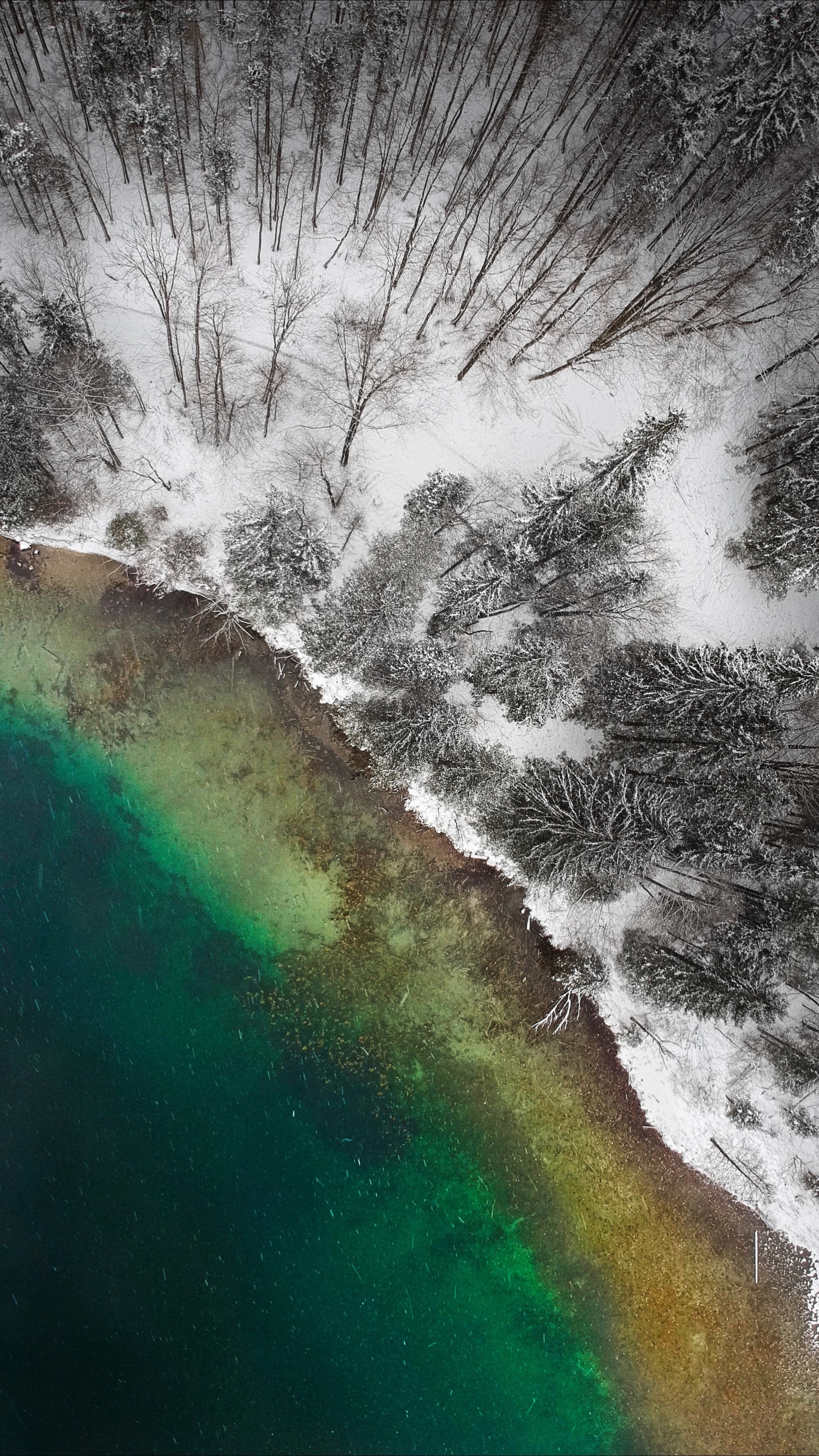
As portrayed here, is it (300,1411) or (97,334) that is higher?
(97,334)

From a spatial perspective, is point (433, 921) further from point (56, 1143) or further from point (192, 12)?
point (192, 12)

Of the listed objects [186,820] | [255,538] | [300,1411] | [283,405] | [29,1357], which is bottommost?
[29,1357]

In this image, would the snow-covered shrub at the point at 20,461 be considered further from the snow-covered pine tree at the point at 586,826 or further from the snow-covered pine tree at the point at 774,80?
the snow-covered pine tree at the point at 774,80

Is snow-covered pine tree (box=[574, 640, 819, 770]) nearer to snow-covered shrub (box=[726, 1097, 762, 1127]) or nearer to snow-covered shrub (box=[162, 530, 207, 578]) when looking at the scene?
snow-covered shrub (box=[726, 1097, 762, 1127])

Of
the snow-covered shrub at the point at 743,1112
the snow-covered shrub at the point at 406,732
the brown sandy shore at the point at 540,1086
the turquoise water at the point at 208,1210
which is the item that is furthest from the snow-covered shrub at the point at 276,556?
the snow-covered shrub at the point at 743,1112

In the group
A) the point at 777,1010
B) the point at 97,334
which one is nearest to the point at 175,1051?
the point at 777,1010

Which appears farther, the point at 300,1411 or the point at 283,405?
the point at 283,405
